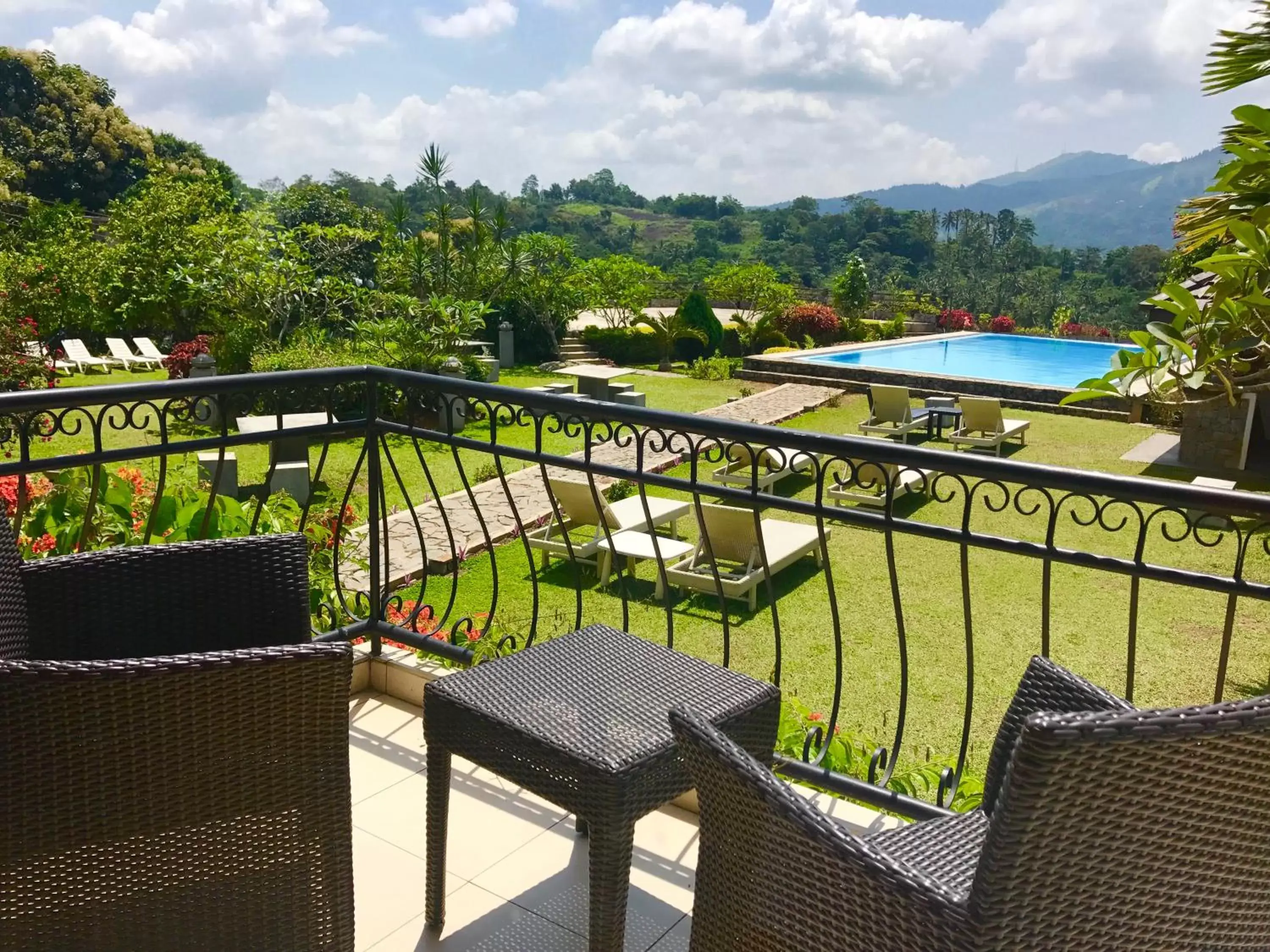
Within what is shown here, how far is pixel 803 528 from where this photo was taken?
7652mm

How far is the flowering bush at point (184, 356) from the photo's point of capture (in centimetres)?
1444

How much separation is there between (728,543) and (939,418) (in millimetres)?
7237

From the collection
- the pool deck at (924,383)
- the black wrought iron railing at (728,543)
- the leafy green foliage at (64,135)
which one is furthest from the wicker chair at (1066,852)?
the leafy green foliage at (64,135)

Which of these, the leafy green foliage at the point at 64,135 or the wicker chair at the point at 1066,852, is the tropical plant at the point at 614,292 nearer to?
the leafy green foliage at the point at 64,135

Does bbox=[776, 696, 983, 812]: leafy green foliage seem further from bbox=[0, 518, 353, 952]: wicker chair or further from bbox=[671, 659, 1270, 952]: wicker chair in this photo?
bbox=[0, 518, 353, 952]: wicker chair

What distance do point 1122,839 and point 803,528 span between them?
672cm

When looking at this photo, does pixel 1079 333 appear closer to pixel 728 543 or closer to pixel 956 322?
pixel 956 322

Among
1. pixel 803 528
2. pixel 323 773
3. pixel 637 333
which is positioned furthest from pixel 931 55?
pixel 323 773

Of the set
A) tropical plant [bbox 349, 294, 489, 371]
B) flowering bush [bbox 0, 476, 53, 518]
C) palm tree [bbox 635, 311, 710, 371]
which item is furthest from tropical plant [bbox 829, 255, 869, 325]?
flowering bush [bbox 0, 476, 53, 518]

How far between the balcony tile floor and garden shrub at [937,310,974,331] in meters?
28.5

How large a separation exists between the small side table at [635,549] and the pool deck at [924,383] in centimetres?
816

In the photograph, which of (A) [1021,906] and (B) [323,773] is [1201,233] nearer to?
(A) [1021,906]

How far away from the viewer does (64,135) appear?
107 ft

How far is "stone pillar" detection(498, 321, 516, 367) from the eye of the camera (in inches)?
803
